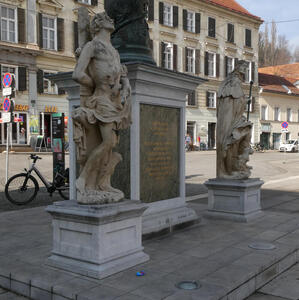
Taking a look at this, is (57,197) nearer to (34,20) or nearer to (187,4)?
(34,20)

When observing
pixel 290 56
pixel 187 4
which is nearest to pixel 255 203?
pixel 187 4

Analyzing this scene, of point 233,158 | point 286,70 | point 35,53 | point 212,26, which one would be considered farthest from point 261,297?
point 286,70

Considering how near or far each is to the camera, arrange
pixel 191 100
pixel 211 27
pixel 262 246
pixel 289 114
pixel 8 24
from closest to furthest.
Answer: pixel 262 246 → pixel 8 24 → pixel 191 100 → pixel 211 27 → pixel 289 114

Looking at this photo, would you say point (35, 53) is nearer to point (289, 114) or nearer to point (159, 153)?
point (159, 153)

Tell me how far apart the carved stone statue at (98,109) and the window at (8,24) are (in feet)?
79.9

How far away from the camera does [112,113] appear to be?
14.3 ft

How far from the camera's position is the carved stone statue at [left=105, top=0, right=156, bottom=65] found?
6.30m

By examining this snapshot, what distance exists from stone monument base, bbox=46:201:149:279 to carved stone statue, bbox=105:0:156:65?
8.65 ft

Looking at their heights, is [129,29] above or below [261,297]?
above

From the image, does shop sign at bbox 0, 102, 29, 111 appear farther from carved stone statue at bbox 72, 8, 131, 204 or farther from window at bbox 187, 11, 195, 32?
carved stone statue at bbox 72, 8, 131, 204

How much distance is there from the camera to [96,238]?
4.18 metres

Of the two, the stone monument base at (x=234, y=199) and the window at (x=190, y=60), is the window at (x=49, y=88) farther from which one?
the stone monument base at (x=234, y=199)

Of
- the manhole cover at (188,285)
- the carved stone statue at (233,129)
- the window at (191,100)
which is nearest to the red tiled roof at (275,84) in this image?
the window at (191,100)

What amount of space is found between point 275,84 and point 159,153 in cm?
4409
